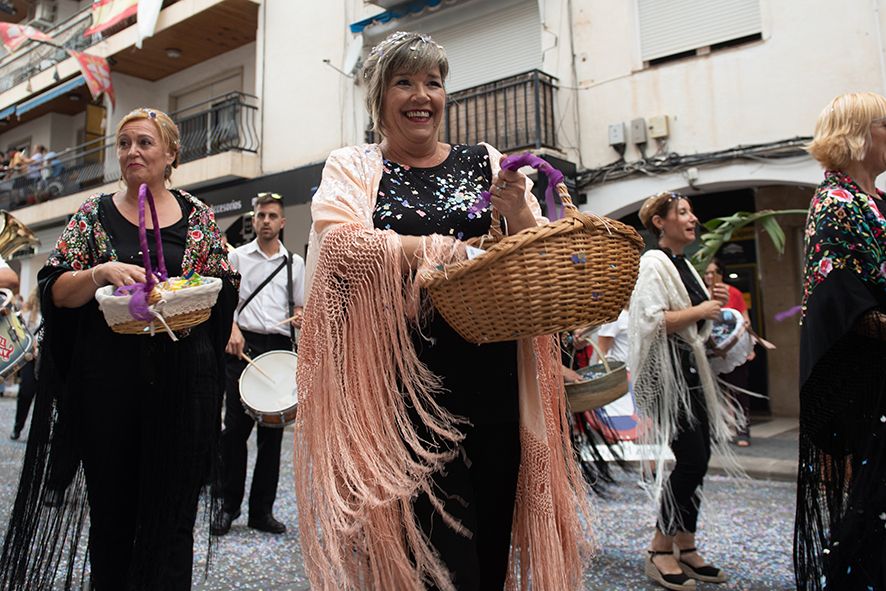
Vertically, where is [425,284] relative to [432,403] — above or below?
above

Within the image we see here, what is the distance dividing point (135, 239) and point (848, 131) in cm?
256

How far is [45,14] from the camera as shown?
803 inches

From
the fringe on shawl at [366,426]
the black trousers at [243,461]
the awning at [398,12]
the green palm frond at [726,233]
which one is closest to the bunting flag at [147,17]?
the awning at [398,12]

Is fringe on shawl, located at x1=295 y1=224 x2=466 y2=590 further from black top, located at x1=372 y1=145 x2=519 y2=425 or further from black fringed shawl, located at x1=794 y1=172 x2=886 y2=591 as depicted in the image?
black fringed shawl, located at x1=794 y1=172 x2=886 y2=591

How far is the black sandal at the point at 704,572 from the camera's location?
336 centimetres

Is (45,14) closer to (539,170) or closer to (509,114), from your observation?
(509,114)

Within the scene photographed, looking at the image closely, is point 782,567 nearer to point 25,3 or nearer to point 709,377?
point 709,377

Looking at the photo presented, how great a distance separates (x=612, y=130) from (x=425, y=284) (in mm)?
8319

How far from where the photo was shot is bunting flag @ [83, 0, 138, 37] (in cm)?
1514

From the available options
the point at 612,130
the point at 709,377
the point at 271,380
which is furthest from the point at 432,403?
the point at 612,130

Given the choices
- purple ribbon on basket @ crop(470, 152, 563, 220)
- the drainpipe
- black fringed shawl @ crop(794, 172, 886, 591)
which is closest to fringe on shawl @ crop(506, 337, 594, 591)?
purple ribbon on basket @ crop(470, 152, 563, 220)

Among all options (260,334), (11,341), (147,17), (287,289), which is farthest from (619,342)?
(147,17)

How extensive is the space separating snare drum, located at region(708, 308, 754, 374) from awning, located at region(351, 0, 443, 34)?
846 cm

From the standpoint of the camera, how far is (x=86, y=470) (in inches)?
92.0
